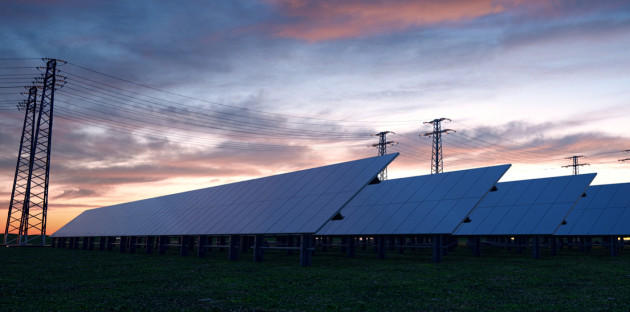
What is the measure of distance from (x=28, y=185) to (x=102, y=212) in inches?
273

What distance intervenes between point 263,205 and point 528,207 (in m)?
15.8

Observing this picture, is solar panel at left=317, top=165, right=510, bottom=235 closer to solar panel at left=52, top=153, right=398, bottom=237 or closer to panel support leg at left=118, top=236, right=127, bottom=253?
solar panel at left=52, top=153, right=398, bottom=237

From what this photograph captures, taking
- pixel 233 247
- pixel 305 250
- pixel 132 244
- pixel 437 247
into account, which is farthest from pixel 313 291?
pixel 132 244

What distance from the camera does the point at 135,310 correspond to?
7.91m

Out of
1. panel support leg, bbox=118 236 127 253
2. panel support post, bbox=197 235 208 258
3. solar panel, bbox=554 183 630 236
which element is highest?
solar panel, bbox=554 183 630 236

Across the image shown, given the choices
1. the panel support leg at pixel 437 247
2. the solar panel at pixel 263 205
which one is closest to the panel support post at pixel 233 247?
the solar panel at pixel 263 205

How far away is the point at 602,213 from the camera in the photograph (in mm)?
33156

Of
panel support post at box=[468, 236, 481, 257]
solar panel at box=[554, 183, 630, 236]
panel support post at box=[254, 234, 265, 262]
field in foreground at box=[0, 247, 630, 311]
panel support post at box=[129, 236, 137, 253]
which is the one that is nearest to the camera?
field in foreground at box=[0, 247, 630, 311]

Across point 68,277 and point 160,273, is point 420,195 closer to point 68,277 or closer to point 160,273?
point 160,273

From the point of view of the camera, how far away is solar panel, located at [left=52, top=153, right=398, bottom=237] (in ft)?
61.2

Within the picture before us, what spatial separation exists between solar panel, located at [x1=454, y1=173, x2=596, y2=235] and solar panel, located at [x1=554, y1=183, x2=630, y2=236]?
159 inches

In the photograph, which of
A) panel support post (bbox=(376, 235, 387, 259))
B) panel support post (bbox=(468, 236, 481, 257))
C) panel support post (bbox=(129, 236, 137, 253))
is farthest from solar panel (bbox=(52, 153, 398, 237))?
panel support post (bbox=(468, 236, 481, 257))

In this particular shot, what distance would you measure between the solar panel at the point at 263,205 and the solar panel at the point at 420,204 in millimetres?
3479

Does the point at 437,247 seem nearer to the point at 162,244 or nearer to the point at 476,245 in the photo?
the point at 476,245
